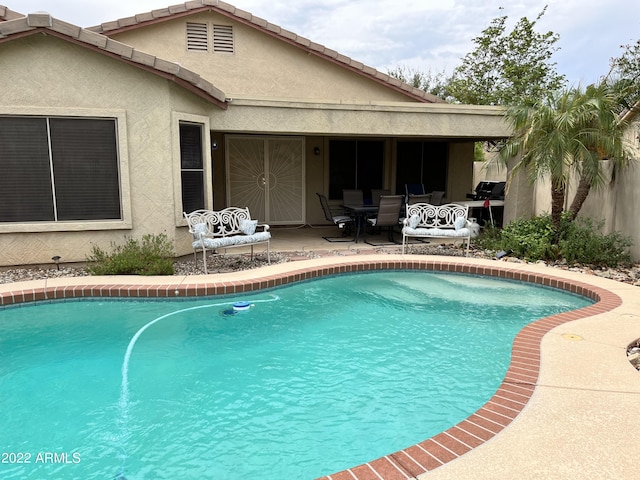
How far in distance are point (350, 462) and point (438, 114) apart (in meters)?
8.23

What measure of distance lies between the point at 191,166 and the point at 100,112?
165cm

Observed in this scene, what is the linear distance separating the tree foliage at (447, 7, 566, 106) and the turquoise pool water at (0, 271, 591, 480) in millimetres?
16978

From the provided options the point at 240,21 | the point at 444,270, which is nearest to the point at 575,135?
the point at 444,270

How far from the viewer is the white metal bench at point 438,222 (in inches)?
336

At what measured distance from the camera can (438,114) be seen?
973 cm

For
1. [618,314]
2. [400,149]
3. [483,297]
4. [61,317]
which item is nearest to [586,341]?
[618,314]

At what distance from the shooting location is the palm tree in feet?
25.8

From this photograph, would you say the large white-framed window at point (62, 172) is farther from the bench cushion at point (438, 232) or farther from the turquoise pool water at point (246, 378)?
the bench cushion at point (438, 232)

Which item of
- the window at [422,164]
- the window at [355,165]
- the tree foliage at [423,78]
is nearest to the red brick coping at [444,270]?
the window at [355,165]

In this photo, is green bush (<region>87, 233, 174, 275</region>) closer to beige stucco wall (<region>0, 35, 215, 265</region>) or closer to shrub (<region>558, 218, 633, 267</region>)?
beige stucco wall (<region>0, 35, 215, 265</region>)

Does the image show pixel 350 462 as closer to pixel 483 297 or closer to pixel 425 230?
pixel 483 297

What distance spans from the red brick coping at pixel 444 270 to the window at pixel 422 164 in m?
6.37

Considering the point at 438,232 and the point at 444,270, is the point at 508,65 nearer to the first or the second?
the point at 438,232

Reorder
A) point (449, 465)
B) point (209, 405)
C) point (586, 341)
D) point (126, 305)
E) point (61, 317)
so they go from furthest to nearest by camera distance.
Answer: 1. point (126, 305)
2. point (61, 317)
3. point (586, 341)
4. point (209, 405)
5. point (449, 465)
